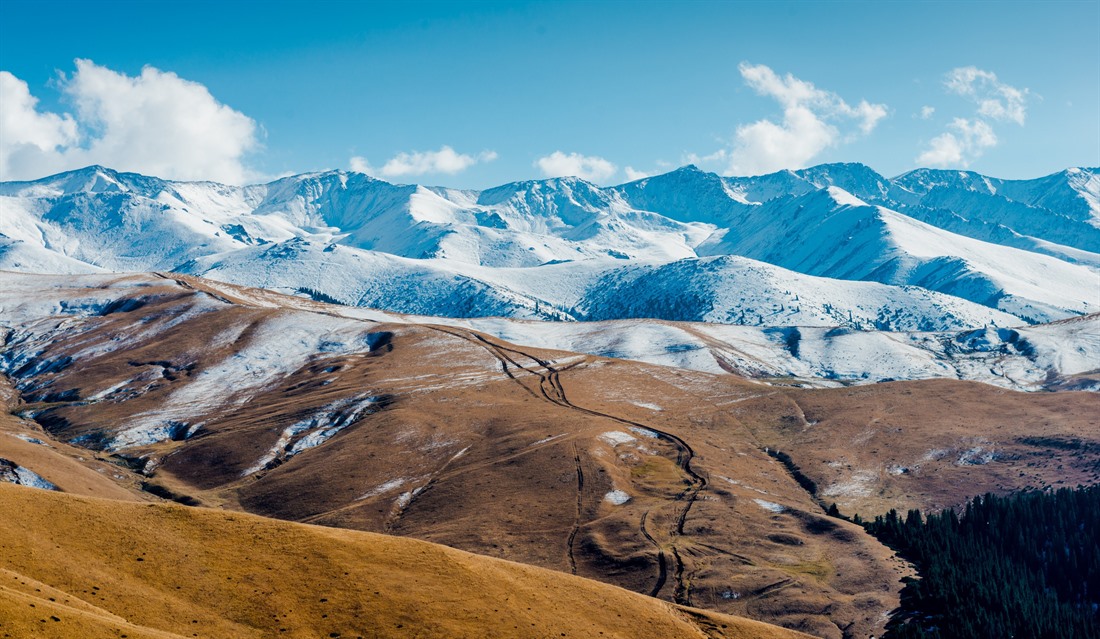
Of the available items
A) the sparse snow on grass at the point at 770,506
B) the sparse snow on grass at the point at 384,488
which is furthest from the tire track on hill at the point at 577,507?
the sparse snow on grass at the point at 384,488

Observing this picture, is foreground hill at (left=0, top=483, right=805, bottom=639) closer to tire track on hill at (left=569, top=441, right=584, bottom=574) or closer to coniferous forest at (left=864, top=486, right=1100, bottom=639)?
tire track on hill at (left=569, top=441, right=584, bottom=574)

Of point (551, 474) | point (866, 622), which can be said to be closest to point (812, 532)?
point (866, 622)

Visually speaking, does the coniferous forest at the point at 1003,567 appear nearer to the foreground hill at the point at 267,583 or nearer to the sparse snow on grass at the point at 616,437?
the foreground hill at the point at 267,583

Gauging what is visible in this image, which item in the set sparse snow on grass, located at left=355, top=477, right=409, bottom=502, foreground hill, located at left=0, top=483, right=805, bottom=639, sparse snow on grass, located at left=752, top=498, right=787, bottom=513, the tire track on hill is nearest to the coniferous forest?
sparse snow on grass, located at left=752, top=498, right=787, bottom=513

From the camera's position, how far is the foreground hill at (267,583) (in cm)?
6400

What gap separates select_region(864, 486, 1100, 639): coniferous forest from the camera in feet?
387

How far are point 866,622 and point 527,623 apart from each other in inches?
2427

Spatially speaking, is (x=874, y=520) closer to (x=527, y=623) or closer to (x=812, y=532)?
(x=812, y=532)

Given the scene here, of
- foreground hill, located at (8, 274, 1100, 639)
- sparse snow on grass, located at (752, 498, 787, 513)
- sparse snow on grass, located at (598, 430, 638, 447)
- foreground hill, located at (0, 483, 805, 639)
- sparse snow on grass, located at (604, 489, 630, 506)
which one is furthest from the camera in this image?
sparse snow on grass, located at (598, 430, 638, 447)

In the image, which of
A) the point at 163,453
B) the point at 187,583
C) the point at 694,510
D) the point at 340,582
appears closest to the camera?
the point at 187,583

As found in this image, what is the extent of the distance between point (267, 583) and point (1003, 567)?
117725mm

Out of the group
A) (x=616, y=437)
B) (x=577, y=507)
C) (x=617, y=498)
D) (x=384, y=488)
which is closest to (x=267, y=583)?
(x=577, y=507)

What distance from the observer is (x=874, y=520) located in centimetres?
15000

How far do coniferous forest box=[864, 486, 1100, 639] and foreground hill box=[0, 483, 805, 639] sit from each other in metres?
45.5
